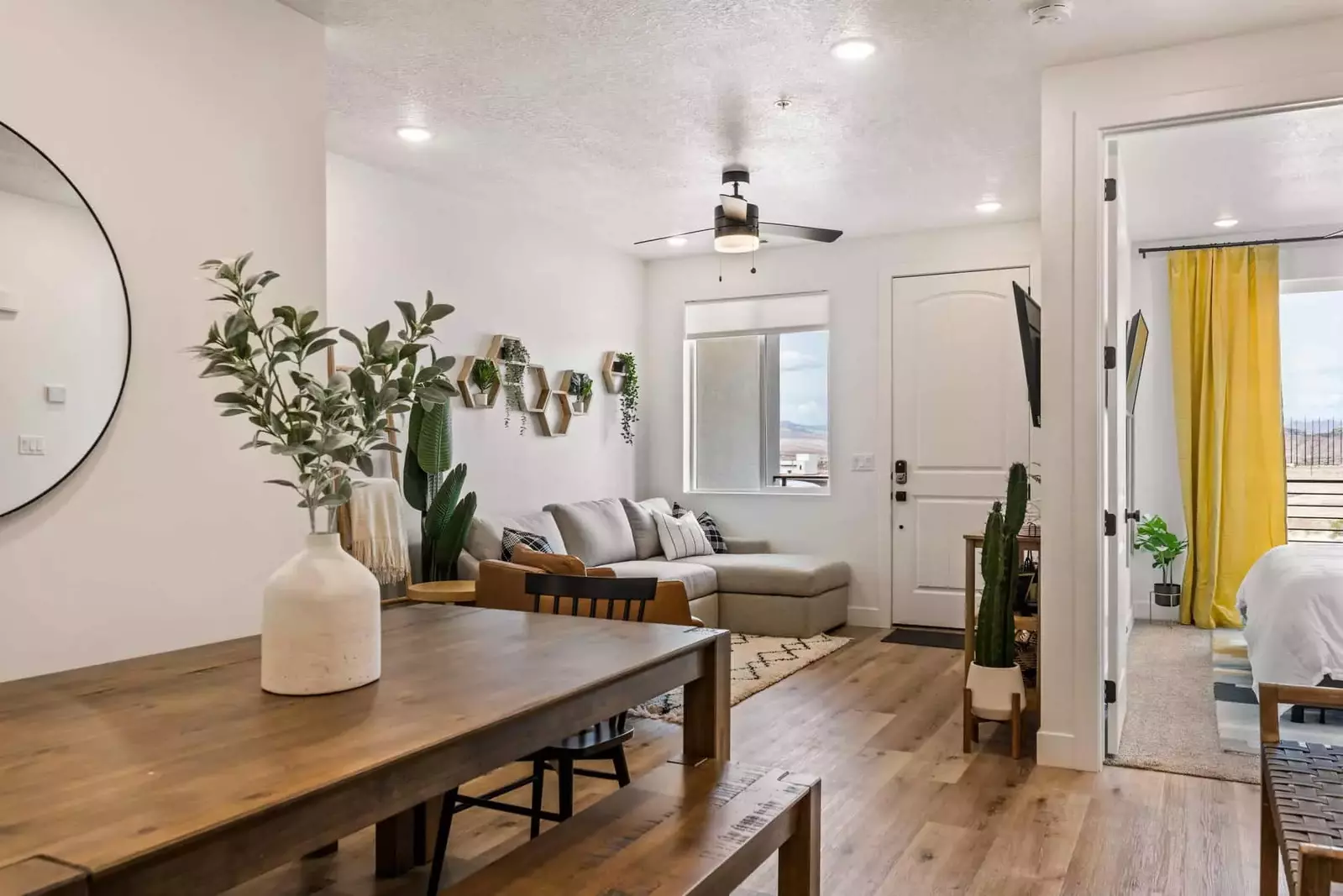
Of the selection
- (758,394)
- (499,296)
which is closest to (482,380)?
(499,296)

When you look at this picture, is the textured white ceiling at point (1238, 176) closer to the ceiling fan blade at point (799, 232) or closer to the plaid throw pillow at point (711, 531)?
the ceiling fan blade at point (799, 232)

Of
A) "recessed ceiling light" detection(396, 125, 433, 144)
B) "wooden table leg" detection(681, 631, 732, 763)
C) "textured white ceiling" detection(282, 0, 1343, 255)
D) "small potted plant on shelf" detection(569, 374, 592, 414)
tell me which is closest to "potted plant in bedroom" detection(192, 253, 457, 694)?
"wooden table leg" detection(681, 631, 732, 763)

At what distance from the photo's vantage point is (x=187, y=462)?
2.78m

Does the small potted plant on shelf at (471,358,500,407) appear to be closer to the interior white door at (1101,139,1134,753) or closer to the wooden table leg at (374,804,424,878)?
the wooden table leg at (374,804,424,878)

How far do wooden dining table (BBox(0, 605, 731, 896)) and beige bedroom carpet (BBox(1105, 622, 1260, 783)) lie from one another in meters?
2.32

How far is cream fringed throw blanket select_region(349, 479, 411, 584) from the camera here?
424 cm

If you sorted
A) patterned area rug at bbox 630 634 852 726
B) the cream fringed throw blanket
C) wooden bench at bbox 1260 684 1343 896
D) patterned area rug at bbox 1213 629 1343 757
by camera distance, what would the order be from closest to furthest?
wooden bench at bbox 1260 684 1343 896 → patterned area rug at bbox 1213 629 1343 757 → the cream fringed throw blanket → patterned area rug at bbox 630 634 852 726

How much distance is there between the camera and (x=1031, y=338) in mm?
3902

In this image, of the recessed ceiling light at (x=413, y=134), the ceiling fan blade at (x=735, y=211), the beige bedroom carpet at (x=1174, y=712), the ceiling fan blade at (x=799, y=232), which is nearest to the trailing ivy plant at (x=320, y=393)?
the recessed ceiling light at (x=413, y=134)

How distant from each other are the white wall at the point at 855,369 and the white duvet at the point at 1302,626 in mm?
2495

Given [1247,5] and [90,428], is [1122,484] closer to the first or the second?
[1247,5]

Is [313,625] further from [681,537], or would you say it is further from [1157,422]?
[1157,422]

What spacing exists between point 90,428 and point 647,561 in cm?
388

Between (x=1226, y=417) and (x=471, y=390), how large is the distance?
189 inches
